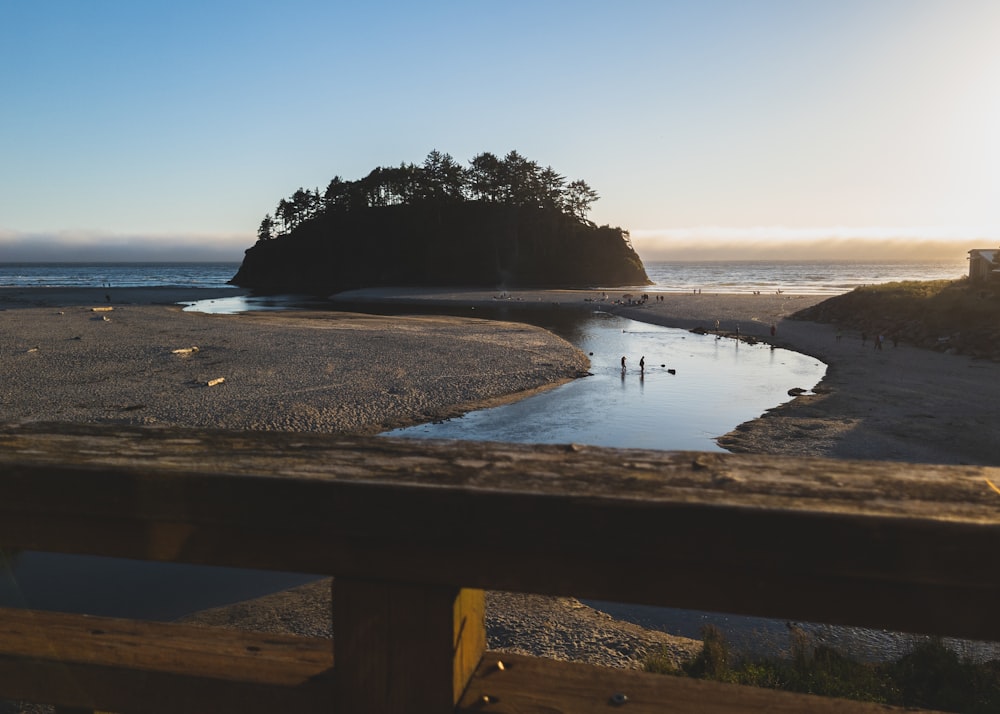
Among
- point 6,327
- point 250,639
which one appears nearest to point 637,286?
point 6,327

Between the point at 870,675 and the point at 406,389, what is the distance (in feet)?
52.3

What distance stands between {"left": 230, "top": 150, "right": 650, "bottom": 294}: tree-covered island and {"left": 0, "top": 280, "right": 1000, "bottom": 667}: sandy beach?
55.5 m

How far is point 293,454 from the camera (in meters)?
1.34

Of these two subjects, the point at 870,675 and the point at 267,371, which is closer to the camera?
the point at 870,675

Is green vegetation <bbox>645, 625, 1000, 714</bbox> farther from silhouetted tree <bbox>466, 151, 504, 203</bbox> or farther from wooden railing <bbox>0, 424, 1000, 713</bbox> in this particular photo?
silhouetted tree <bbox>466, 151, 504, 203</bbox>

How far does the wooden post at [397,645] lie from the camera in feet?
3.84

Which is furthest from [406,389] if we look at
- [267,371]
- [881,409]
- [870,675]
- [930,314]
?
[930,314]

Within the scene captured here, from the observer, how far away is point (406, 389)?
20.4 m

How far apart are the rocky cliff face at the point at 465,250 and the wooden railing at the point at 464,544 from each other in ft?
293

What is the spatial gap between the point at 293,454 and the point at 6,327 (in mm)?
42959

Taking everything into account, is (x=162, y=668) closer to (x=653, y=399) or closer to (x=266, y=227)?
(x=653, y=399)

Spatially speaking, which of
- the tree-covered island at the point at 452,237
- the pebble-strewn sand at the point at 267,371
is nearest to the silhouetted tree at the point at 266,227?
the tree-covered island at the point at 452,237

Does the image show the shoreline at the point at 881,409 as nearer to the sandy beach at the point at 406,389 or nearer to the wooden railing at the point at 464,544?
the sandy beach at the point at 406,389

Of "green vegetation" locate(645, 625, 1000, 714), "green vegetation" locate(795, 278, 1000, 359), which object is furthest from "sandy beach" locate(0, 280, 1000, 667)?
"green vegetation" locate(795, 278, 1000, 359)
